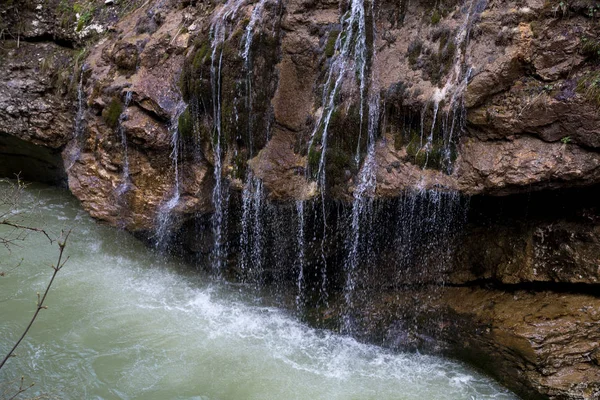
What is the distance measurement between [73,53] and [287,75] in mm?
4067

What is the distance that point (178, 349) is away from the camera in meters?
5.30

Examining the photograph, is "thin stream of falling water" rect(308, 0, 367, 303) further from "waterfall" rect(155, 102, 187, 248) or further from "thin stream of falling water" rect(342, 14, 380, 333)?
"waterfall" rect(155, 102, 187, 248)

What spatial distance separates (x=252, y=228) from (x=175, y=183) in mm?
1103

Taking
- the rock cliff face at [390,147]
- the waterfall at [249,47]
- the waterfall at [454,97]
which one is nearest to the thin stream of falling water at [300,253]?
the rock cliff face at [390,147]

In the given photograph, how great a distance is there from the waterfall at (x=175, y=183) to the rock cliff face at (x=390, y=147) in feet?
0.09

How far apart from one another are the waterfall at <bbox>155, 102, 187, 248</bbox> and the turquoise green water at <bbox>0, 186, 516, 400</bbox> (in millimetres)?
729

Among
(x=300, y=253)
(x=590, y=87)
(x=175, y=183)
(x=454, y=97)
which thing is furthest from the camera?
(x=175, y=183)

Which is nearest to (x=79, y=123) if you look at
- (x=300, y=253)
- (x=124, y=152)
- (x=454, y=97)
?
(x=124, y=152)

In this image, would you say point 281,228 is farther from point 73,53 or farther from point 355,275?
point 73,53

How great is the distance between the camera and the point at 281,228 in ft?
19.3

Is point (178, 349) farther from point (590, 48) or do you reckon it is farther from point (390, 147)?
point (590, 48)

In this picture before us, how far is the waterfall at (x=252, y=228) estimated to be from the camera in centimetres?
557

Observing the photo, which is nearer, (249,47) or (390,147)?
(390,147)

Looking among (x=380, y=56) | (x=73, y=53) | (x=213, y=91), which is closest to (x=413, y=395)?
(x=380, y=56)
